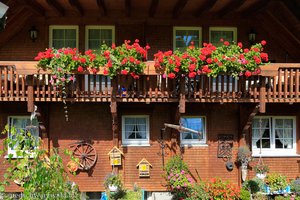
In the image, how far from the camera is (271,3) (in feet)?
33.8

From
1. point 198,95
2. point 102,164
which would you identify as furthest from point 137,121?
point 198,95

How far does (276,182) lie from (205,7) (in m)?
5.96

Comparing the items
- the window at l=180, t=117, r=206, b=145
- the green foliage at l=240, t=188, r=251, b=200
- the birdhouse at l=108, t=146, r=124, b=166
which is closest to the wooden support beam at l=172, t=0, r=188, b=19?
the window at l=180, t=117, r=206, b=145

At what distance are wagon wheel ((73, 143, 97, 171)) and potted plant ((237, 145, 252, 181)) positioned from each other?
183 inches

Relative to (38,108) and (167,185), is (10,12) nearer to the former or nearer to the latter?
(38,108)

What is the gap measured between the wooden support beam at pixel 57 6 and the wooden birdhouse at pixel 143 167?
541 centimetres

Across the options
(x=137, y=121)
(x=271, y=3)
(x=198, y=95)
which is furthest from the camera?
(x=137, y=121)

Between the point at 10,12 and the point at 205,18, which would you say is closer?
the point at 10,12

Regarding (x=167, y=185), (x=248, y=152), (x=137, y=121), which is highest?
(x=137, y=121)

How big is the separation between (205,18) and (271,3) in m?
2.09

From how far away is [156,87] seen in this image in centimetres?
943

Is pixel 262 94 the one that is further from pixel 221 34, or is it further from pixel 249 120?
pixel 221 34

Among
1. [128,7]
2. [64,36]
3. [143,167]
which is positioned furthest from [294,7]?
[64,36]

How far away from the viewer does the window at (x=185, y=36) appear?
11.2m
